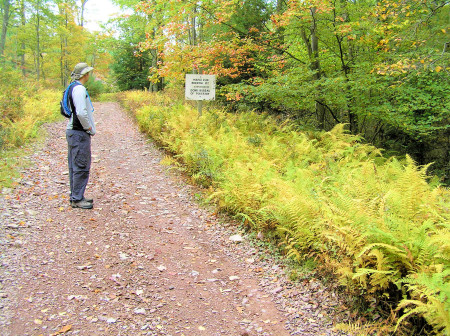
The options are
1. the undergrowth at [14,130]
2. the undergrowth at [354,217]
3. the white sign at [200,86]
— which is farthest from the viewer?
the white sign at [200,86]

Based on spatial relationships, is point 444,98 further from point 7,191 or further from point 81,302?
point 7,191

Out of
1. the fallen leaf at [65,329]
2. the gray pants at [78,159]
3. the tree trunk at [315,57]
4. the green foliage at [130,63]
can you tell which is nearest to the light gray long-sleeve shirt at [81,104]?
the gray pants at [78,159]

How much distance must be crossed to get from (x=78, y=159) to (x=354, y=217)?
469 cm

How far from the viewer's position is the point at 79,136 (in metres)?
5.59

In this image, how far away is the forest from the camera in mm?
3260

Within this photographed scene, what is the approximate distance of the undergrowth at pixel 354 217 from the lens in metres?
2.92

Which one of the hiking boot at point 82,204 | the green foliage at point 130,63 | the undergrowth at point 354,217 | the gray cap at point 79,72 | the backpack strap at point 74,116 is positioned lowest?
the hiking boot at point 82,204

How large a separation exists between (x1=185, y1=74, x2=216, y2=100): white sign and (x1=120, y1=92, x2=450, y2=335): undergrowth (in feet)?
10.2

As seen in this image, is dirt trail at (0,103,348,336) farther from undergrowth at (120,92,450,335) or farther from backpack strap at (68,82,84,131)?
backpack strap at (68,82,84,131)

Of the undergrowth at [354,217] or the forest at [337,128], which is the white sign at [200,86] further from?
the undergrowth at [354,217]

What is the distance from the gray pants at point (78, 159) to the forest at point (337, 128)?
99.5 inches

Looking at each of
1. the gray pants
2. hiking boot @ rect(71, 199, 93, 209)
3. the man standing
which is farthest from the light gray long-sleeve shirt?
hiking boot @ rect(71, 199, 93, 209)

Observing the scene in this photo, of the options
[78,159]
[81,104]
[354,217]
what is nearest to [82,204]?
[78,159]

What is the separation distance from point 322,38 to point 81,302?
38.8 feet
